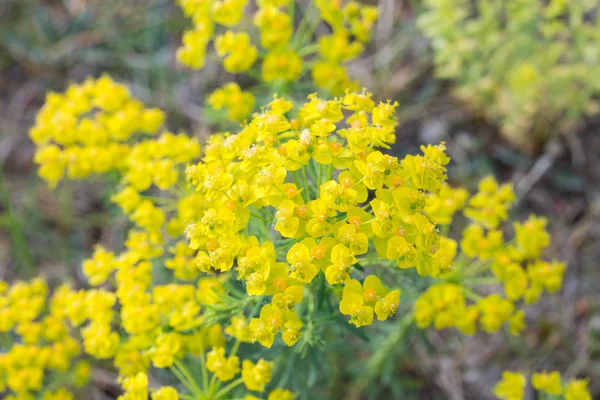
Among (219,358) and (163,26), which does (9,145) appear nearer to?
(163,26)

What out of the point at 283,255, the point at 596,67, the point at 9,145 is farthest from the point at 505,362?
the point at 9,145

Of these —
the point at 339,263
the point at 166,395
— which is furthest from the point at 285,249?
A: the point at 166,395

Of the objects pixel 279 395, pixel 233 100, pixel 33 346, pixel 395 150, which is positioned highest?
pixel 233 100

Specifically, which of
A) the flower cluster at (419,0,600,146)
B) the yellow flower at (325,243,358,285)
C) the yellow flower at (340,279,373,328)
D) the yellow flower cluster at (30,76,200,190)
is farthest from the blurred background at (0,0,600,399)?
the yellow flower at (325,243,358,285)

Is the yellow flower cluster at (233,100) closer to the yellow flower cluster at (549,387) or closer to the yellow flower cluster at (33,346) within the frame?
the yellow flower cluster at (33,346)

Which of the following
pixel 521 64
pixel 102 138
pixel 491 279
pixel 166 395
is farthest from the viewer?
pixel 521 64

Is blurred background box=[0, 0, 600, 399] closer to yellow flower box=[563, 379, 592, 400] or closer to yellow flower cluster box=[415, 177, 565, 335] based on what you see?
yellow flower cluster box=[415, 177, 565, 335]

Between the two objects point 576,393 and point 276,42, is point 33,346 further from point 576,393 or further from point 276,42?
point 576,393
